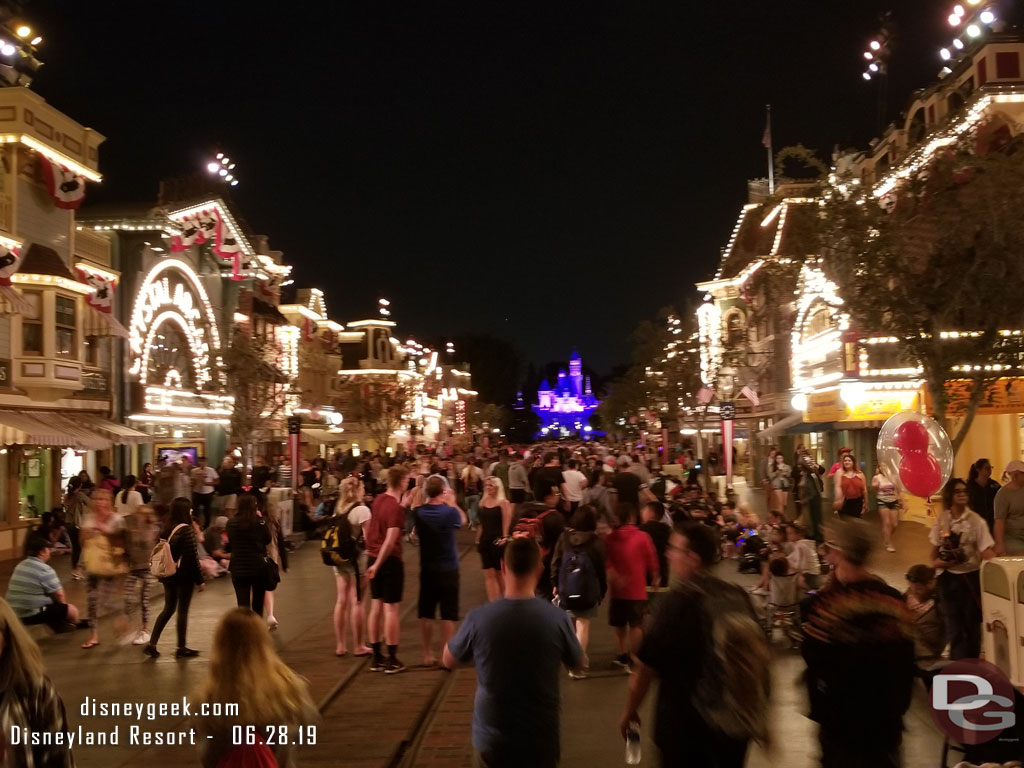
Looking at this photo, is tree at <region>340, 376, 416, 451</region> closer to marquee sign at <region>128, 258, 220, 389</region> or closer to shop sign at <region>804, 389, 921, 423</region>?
marquee sign at <region>128, 258, 220, 389</region>

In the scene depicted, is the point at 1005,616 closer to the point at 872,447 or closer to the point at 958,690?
the point at 958,690

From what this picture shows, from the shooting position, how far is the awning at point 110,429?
79.3ft

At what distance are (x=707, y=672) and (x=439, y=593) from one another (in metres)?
5.49

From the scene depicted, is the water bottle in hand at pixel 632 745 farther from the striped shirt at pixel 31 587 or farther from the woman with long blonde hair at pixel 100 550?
the woman with long blonde hair at pixel 100 550

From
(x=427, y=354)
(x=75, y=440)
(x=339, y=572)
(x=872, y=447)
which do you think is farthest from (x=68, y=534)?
(x=427, y=354)

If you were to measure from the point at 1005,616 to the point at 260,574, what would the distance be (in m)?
6.68

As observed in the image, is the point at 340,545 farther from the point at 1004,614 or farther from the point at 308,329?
the point at 308,329

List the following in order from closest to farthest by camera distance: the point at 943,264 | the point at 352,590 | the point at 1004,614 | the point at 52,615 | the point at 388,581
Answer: the point at 1004,614 < the point at 52,615 < the point at 388,581 < the point at 352,590 < the point at 943,264

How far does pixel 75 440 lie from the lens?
21.6 meters

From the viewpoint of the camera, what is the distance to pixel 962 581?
309 inches

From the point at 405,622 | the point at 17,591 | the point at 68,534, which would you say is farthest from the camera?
the point at 68,534

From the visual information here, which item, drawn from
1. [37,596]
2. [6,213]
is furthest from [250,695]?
[6,213]

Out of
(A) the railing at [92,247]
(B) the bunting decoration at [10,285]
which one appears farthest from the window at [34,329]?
(A) the railing at [92,247]

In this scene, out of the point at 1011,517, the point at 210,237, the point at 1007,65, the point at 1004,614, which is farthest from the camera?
the point at 210,237
